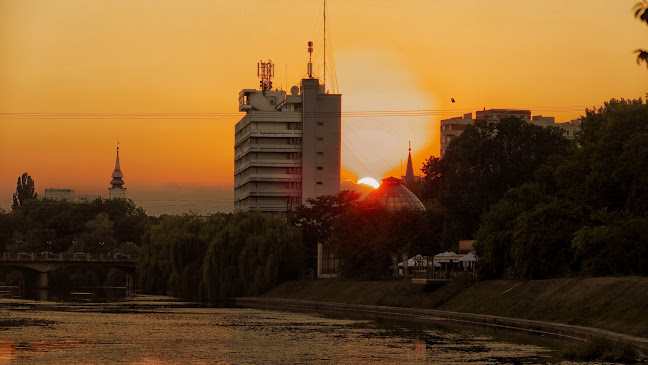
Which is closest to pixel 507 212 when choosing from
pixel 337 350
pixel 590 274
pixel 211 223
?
pixel 590 274

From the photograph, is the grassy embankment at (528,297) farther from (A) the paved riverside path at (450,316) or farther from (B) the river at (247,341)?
(B) the river at (247,341)

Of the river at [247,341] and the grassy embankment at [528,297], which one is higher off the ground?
the grassy embankment at [528,297]

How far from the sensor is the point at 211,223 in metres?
134

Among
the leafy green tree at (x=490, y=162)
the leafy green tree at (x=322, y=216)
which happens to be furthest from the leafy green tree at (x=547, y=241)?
the leafy green tree at (x=322, y=216)

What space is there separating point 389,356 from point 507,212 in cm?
4149

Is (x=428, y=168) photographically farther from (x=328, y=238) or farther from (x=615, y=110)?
(x=615, y=110)

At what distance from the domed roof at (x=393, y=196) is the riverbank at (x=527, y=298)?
117 feet

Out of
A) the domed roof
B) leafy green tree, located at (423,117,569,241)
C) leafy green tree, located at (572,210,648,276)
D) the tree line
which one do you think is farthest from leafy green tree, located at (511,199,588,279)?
the domed roof

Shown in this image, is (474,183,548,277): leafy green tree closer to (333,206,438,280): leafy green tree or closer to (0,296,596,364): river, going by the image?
(0,296,596,364): river

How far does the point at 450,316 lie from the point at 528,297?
624 centimetres

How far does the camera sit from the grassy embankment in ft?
205

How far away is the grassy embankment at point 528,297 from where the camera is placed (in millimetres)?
62438

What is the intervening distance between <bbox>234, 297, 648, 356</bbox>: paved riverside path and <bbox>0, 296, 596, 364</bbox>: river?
2156 millimetres

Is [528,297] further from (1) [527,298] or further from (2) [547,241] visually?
(2) [547,241]
